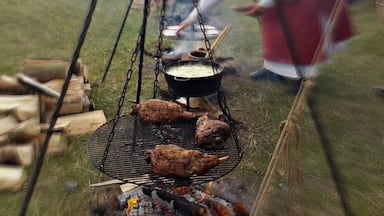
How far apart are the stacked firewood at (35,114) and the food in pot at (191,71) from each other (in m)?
1.18

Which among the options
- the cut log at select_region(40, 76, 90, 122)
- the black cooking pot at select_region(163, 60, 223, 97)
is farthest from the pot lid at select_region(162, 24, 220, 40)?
the black cooking pot at select_region(163, 60, 223, 97)

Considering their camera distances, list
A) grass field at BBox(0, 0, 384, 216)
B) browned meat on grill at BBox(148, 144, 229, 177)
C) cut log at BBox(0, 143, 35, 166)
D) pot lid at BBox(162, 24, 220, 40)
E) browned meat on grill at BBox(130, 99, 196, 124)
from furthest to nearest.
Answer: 1. pot lid at BBox(162, 24, 220, 40)
2. cut log at BBox(0, 143, 35, 166)
3. grass field at BBox(0, 0, 384, 216)
4. browned meat on grill at BBox(130, 99, 196, 124)
5. browned meat on grill at BBox(148, 144, 229, 177)

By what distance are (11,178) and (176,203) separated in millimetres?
1741

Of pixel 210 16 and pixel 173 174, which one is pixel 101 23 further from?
pixel 173 174

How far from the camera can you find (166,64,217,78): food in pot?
3.80 metres

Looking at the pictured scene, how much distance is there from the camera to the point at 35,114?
4.21m

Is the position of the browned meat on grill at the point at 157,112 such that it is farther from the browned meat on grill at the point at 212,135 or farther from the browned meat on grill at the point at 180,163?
the browned meat on grill at the point at 180,163

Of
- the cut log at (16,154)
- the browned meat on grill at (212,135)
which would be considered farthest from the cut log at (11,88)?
the browned meat on grill at (212,135)

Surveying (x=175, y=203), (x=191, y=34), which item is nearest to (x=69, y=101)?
(x=191, y=34)

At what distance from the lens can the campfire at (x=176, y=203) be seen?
9.38 feet

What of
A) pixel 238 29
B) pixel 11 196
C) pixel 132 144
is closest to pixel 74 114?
pixel 11 196

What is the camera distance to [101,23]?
28.3 feet

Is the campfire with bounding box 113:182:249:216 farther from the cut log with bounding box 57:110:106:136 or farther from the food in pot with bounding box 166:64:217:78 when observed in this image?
the cut log with bounding box 57:110:106:136

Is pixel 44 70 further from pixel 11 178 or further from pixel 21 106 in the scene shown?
pixel 11 178
